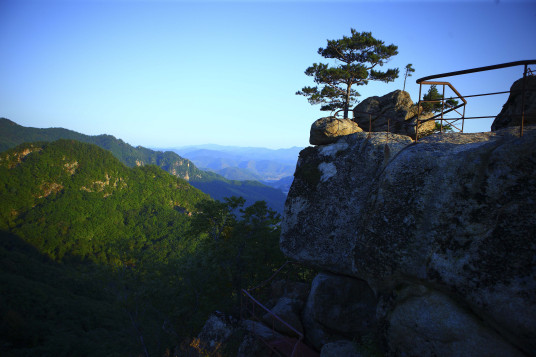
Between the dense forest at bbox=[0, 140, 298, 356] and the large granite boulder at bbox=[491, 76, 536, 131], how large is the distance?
50.6 ft

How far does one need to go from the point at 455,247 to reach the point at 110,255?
341ft

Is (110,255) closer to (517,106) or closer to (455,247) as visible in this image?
(455,247)

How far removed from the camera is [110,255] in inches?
3531

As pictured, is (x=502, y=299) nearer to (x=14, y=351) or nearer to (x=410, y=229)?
(x=410, y=229)

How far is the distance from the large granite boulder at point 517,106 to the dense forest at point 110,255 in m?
15.4

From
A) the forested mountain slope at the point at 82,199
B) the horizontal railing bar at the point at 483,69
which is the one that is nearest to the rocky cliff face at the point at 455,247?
the horizontal railing bar at the point at 483,69

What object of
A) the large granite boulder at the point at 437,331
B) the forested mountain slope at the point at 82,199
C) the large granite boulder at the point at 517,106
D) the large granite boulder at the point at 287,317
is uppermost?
the large granite boulder at the point at 517,106

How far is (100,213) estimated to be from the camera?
137 metres

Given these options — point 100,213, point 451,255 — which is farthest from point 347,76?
point 100,213

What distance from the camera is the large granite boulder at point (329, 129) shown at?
1444 cm

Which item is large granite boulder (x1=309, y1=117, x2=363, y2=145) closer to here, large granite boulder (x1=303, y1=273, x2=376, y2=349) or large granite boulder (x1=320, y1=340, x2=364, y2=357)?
large granite boulder (x1=303, y1=273, x2=376, y2=349)

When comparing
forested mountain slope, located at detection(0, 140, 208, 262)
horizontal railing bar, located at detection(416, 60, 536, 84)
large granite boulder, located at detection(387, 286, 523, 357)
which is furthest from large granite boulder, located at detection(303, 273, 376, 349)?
forested mountain slope, located at detection(0, 140, 208, 262)

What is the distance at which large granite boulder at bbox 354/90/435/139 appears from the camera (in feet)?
54.9

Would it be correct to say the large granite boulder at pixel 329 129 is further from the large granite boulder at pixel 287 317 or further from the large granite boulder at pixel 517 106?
the large granite boulder at pixel 287 317
